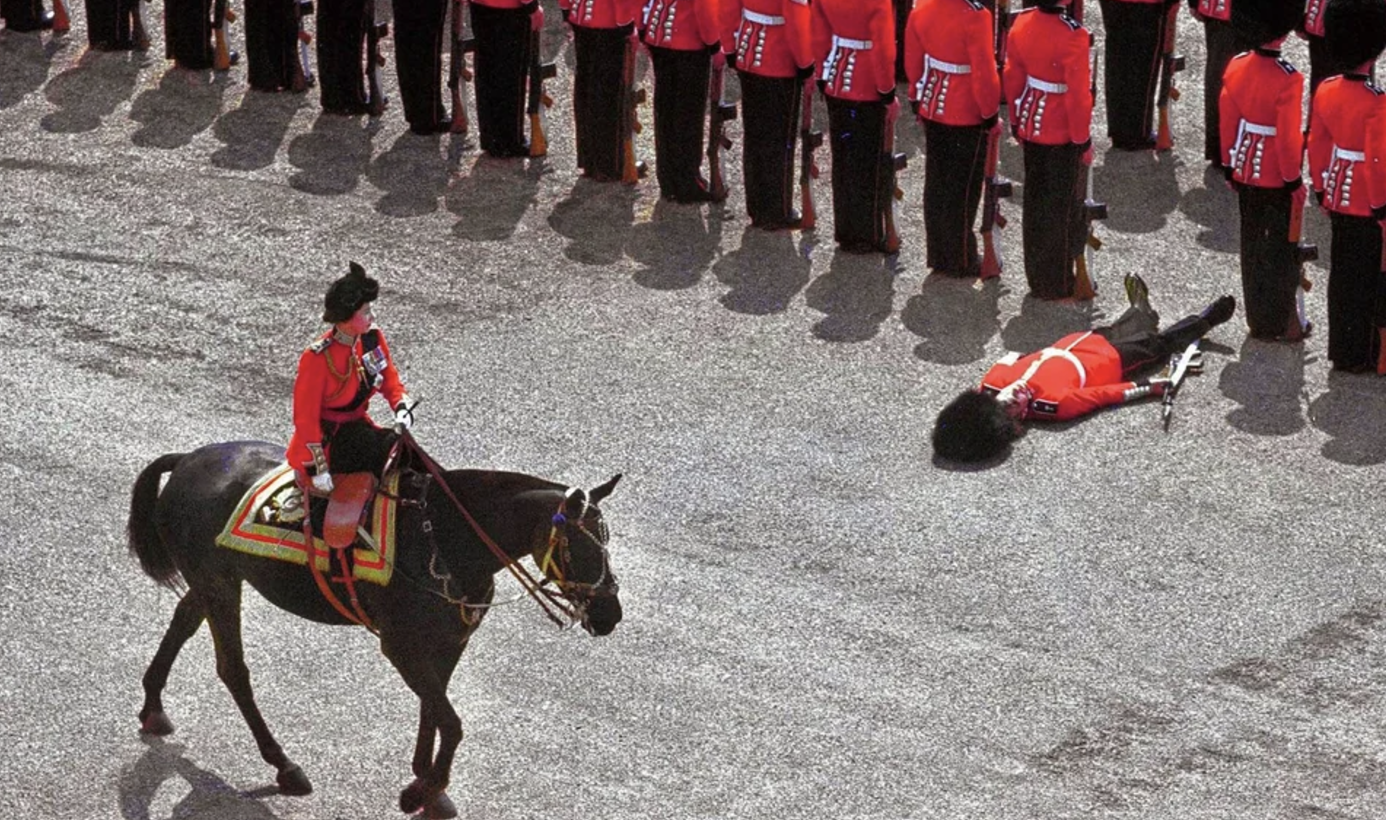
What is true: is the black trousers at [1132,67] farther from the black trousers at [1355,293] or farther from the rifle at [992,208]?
the black trousers at [1355,293]

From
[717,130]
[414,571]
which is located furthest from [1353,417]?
[414,571]

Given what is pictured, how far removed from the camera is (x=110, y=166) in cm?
1538

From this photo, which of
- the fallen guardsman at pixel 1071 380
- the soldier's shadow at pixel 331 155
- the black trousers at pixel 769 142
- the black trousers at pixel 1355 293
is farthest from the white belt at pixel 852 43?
the soldier's shadow at pixel 331 155

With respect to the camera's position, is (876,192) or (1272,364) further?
(876,192)

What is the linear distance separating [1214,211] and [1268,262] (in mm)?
1799

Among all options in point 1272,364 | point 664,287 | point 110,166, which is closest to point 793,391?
point 664,287

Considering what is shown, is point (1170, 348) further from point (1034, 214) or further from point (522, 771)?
point (522, 771)

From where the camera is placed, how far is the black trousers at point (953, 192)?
44.0 ft

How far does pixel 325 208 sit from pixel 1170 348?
5.20 metres

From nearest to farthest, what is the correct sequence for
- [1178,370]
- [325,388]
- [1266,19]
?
[325,388] < [1178,370] < [1266,19]

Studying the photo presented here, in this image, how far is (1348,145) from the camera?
12109 mm

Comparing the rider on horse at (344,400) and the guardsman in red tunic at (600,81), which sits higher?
the rider on horse at (344,400)

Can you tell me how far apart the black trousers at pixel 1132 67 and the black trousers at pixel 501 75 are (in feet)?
11.8

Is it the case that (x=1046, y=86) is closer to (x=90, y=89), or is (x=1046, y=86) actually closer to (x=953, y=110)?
(x=953, y=110)
